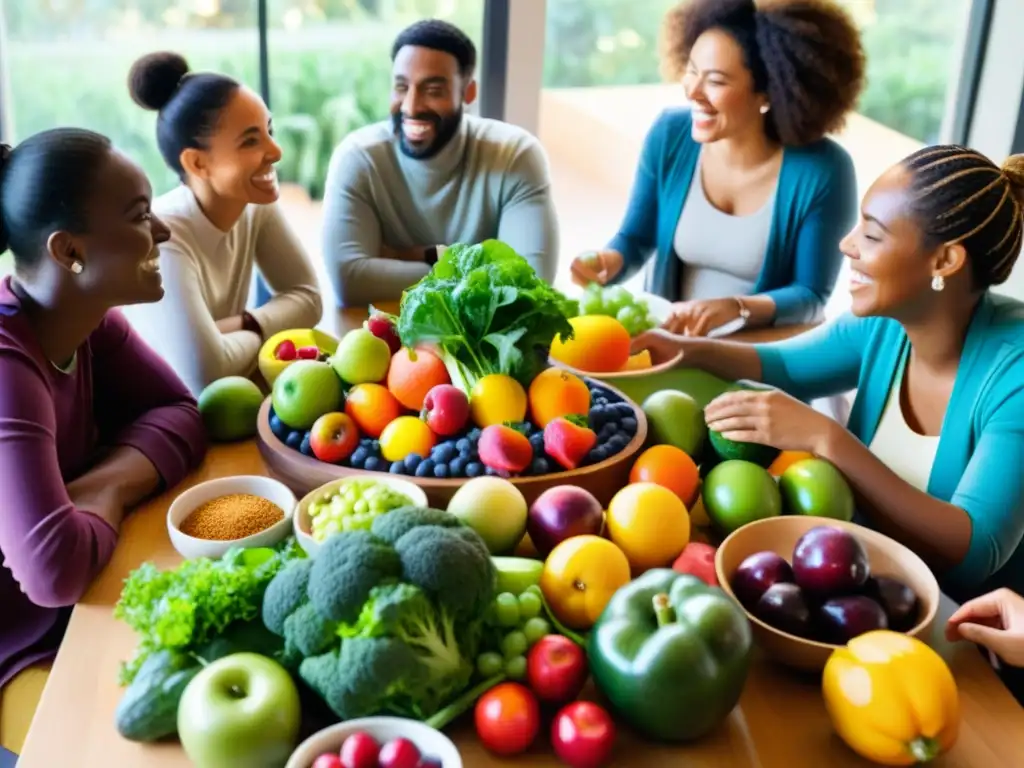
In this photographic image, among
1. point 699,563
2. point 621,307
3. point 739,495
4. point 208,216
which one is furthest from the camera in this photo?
point 208,216

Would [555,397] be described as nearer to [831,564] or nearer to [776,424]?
[776,424]

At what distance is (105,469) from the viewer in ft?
4.11

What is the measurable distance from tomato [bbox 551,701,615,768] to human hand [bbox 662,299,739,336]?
1048 mm

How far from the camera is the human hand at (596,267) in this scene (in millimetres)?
2088

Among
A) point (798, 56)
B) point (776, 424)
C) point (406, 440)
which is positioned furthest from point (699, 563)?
point (798, 56)

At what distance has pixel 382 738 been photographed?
0.82 m

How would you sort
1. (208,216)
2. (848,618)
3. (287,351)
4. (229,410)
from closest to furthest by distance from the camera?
(848,618), (229,410), (287,351), (208,216)

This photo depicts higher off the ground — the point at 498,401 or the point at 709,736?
the point at 498,401

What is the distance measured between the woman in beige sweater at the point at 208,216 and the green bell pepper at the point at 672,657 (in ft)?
3.19

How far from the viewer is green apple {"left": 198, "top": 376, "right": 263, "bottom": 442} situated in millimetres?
1423

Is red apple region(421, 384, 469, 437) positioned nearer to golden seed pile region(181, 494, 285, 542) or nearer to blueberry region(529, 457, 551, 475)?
blueberry region(529, 457, 551, 475)

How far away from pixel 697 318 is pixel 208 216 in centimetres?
93

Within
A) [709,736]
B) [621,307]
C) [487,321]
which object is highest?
[487,321]

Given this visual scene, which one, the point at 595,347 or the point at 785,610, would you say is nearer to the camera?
the point at 785,610
